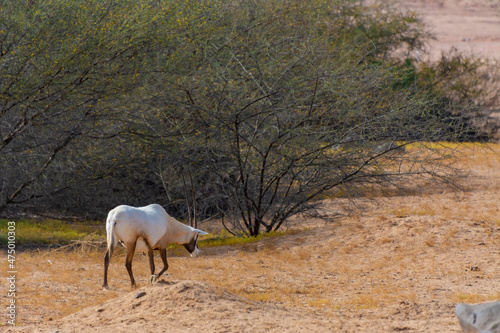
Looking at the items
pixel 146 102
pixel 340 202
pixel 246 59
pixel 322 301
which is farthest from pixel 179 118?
pixel 322 301

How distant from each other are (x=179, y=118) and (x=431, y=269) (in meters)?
6.38

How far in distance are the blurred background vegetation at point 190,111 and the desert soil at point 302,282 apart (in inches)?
61.6

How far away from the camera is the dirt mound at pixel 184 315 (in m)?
6.18

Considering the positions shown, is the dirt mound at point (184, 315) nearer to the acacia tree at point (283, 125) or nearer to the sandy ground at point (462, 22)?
the acacia tree at point (283, 125)

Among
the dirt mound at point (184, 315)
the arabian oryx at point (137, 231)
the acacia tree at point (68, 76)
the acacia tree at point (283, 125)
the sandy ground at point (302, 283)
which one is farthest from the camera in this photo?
the acacia tree at point (283, 125)

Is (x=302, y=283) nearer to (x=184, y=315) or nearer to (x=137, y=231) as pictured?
(x=137, y=231)

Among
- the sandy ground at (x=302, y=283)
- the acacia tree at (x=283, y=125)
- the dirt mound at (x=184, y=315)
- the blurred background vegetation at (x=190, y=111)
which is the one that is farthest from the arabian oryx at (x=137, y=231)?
the acacia tree at (x=283, y=125)

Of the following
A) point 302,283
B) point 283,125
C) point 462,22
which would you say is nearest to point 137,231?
point 302,283

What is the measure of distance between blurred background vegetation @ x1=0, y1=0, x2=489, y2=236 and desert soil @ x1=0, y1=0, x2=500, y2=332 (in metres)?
1.57

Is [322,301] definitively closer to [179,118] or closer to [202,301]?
[202,301]

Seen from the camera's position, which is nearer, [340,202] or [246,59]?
[246,59]

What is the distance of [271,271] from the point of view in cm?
1005

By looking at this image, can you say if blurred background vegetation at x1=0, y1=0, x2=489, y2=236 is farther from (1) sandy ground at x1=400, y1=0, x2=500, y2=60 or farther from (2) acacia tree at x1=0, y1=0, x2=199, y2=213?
(1) sandy ground at x1=400, y1=0, x2=500, y2=60

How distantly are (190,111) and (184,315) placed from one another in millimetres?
7121
